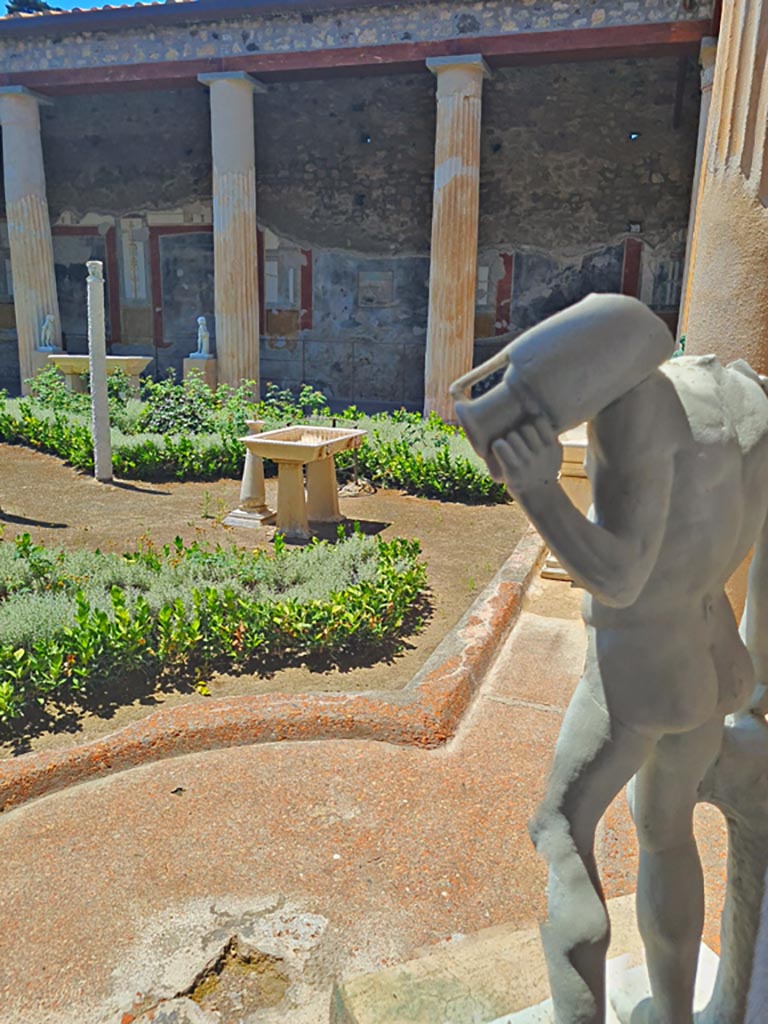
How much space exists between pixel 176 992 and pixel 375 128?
14.1 metres

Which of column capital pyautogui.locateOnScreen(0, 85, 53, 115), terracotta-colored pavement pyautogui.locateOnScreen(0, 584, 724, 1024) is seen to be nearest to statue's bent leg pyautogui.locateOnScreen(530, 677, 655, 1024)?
terracotta-colored pavement pyautogui.locateOnScreen(0, 584, 724, 1024)

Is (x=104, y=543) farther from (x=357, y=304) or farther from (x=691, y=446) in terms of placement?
(x=357, y=304)

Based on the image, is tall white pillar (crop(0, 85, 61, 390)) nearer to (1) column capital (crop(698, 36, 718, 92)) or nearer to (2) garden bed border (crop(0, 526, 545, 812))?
(1) column capital (crop(698, 36, 718, 92))

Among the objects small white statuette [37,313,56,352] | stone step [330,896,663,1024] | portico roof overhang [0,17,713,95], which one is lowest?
stone step [330,896,663,1024]

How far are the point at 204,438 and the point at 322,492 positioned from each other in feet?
8.55

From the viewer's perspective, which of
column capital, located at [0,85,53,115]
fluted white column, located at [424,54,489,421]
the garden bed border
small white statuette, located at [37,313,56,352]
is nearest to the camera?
the garden bed border

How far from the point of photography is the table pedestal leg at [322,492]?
6.72 metres

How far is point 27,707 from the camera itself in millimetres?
3338

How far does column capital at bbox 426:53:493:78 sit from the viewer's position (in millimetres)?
10500

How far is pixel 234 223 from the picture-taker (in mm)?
11781

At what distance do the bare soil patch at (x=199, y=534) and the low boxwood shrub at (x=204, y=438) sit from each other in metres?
0.23

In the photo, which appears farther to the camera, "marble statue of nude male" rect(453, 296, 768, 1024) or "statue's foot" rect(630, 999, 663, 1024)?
"statue's foot" rect(630, 999, 663, 1024)

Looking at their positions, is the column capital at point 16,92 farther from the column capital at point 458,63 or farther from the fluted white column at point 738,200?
the fluted white column at point 738,200

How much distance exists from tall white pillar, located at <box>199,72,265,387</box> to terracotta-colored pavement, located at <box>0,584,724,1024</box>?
976cm
